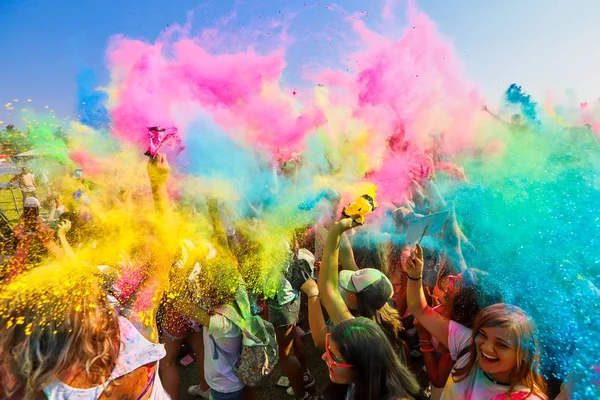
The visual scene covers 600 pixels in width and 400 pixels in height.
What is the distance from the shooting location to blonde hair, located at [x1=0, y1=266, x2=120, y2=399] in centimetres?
131

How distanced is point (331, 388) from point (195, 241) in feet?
5.38

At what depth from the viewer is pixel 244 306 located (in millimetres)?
2521

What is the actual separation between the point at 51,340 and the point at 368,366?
1407 mm

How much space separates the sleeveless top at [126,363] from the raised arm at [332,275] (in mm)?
1080

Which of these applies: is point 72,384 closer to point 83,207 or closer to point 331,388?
point 331,388

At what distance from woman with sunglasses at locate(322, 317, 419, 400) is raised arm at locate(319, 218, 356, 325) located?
485 millimetres

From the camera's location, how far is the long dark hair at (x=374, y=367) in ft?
5.29

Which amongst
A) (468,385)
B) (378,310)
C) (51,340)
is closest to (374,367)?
(468,385)

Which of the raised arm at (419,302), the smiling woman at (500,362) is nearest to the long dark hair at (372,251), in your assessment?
the raised arm at (419,302)

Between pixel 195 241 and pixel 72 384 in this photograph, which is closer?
pixel 72 384

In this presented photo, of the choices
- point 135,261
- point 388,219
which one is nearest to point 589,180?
point 388,219

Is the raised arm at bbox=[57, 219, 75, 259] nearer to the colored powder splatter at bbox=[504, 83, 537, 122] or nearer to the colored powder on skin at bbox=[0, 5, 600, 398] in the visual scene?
the colored powder on skin at bbox=[0, 5, 600, 398]

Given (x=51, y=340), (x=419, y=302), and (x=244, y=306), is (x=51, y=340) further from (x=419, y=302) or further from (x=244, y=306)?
(x=419, y=302)

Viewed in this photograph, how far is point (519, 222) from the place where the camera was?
6.55 ft
